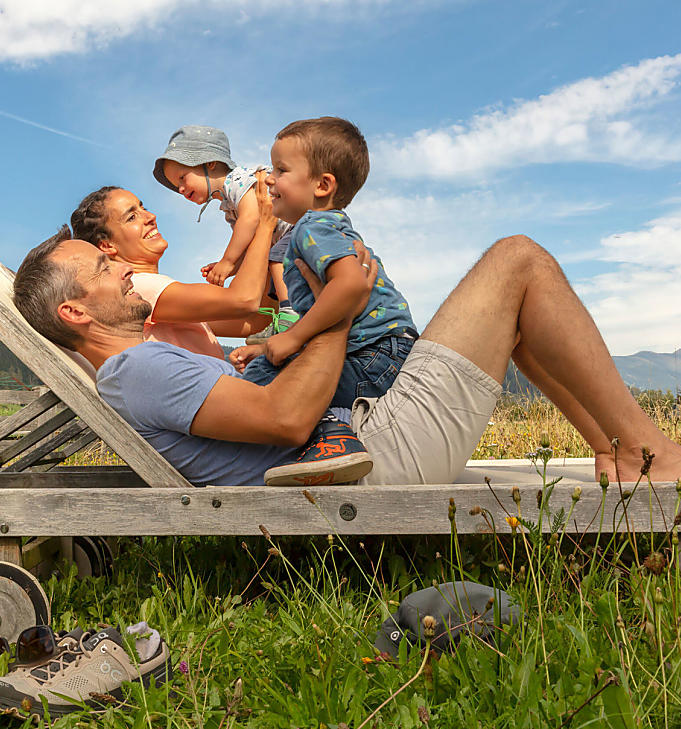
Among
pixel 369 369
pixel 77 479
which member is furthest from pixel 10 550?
pixel 369 369

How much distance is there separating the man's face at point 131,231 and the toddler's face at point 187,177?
1.15 m

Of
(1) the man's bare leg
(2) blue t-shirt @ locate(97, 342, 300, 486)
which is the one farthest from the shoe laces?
(1) the man's bare leg

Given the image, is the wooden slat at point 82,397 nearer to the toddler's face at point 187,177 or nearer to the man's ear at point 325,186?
the man's ear at point 325,186

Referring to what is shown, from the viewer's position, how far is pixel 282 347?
9.16 ft

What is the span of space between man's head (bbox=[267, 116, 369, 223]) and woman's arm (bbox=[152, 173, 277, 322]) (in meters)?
0.46

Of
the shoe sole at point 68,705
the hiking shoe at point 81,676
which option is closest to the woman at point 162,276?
the hiking shoe at point 81,676

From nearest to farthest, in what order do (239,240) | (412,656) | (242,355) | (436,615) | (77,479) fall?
(412,656), (436,615), (77,479), (242,355), (239,240)

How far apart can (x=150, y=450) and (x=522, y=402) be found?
730cm

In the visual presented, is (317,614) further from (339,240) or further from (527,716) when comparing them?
(339,240)

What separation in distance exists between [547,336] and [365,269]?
30.0 inches

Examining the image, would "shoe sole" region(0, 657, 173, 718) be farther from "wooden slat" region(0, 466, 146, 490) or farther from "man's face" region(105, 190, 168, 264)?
"man's face" region(105, 190, 168, 264)

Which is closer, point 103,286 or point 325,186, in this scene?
point 103,286

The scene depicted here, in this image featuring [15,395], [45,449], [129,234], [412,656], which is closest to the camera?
[412,656]

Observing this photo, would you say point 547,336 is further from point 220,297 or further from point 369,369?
point 220,297
